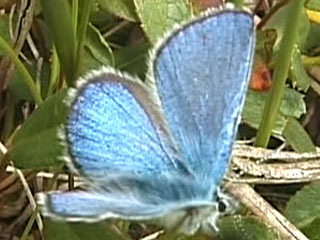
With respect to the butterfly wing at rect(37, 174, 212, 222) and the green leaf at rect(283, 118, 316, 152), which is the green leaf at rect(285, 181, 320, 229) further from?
the butterfly wing at rect(37, 174, 212, 222)

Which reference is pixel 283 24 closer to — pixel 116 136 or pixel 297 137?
pixel 297 137

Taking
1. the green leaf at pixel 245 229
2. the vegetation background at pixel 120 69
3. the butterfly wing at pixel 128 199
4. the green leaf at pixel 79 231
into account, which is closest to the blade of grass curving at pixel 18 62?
the vegetation background at pixel 120 69

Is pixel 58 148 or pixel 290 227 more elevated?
pixel 58 148

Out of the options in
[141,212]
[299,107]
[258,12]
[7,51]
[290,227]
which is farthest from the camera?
[258,12]

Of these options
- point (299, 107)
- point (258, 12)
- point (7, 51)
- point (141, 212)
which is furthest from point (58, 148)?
point (258, 12)

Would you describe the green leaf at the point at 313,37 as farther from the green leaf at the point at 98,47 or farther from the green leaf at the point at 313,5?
the green leaf at the point at 98,47

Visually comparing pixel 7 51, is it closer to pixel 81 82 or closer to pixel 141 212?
pixel 81 82
